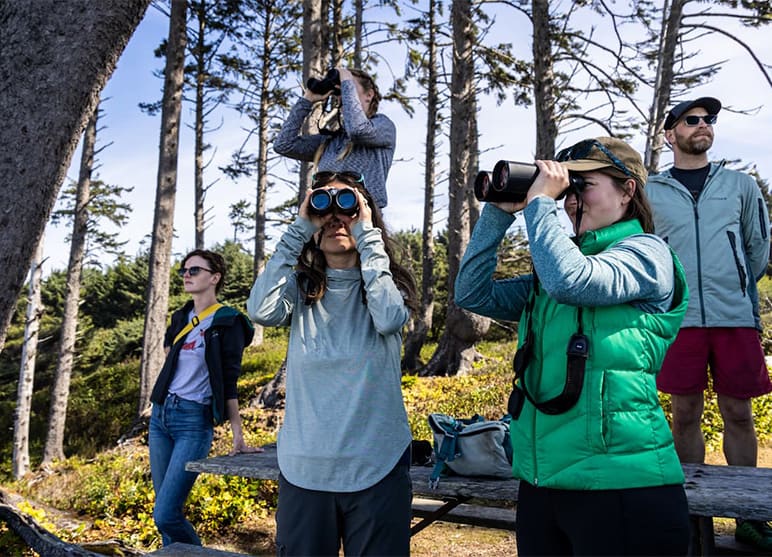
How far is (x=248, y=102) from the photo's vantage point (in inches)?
699

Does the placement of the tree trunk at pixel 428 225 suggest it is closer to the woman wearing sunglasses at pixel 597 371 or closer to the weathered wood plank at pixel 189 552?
the weathered wood plank at pixel 189 552

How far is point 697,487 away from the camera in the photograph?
2523mm

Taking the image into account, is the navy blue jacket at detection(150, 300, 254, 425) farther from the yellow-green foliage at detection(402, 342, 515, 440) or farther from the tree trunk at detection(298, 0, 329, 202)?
the tree trunk at detection(298, 0, 329, 202)

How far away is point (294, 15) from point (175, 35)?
23.3 ft

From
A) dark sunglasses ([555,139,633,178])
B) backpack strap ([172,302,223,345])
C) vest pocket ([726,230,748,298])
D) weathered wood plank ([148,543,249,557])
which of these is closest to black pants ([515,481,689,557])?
dark sunglasses ([555,139,633,178])

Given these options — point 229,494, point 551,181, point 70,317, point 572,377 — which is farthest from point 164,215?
point 572,377

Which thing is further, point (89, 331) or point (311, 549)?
point (89, 331)

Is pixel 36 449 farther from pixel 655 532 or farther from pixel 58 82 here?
pixel 655 532

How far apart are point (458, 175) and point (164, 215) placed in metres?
5.32

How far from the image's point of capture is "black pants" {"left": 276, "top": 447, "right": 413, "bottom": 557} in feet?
6.49

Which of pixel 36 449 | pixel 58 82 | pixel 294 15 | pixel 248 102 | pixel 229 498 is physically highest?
pixel 294 15

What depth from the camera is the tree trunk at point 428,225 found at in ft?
40.5

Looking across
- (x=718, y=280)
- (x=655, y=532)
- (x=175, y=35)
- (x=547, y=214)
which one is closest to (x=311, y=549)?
(x=655, y=532)

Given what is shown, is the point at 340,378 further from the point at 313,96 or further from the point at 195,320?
the point at 313,96
